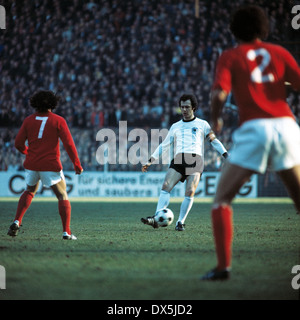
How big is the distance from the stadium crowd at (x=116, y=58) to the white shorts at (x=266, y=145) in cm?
1608

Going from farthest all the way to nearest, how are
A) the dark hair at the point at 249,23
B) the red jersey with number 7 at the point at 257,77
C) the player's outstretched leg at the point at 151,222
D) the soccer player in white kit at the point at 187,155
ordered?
the soccer player in white kit at the point at 187,155 → the player's outstretched leg at the point at 151,222 → the dark hair at the point at 249,23 → the red jersey with number 7 at the point at 257,77

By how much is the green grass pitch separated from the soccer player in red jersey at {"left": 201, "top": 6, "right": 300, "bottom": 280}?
45 cm

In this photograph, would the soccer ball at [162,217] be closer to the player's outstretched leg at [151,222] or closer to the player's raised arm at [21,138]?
the player's outstretched leg at [151,222]

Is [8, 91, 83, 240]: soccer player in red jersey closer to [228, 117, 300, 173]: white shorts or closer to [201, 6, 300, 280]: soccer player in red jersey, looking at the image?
[201, 6, 300, 280]: soccer player in red jersey

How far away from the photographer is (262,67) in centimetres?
482

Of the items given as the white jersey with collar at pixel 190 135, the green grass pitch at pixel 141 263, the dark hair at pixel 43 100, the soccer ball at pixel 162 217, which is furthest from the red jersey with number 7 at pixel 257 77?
the soccer ball at pixel 162 217

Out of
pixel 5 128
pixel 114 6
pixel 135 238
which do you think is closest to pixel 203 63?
pixel 114 6

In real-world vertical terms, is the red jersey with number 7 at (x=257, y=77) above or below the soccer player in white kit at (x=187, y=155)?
above

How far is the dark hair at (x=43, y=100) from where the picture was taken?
309 inches

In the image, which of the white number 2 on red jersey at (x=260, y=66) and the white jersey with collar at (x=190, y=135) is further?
the white jersey with collar at (x=190, y=135)

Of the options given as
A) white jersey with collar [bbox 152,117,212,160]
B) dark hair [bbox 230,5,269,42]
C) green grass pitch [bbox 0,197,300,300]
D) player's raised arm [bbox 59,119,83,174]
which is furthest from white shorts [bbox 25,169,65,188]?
dark hair [bbox 230,5,269,42]

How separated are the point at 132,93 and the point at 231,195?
19457 millimetres

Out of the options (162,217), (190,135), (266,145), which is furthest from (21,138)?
(266,145)

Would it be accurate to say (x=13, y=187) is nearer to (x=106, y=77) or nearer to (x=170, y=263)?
(x=106, y=77)
